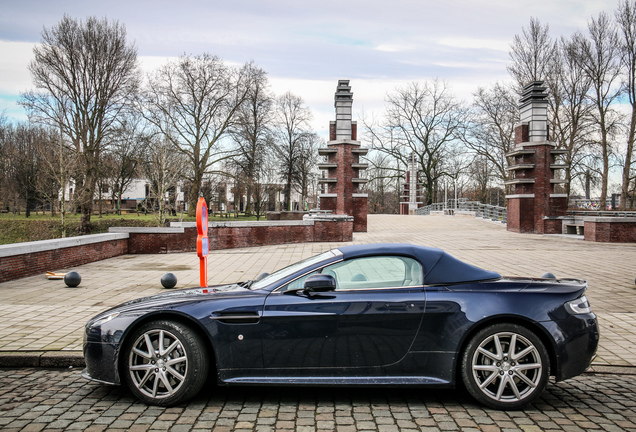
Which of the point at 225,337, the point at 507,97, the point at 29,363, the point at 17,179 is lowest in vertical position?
the point at 29,363

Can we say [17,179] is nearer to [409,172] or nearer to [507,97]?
[409,172]

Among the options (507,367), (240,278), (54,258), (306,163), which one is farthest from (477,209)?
(507,367)

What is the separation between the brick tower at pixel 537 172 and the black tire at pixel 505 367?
73.6 ft

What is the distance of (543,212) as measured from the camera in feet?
81.4

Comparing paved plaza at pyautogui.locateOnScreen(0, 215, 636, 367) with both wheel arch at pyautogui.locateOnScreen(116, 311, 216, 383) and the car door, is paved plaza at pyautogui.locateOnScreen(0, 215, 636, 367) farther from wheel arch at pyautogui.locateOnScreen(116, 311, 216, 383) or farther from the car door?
the car door

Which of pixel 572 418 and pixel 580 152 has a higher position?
pixel 580 152

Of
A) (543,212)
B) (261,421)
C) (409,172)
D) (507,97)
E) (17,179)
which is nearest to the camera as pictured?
(261,421)

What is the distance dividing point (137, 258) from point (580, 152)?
35.5m

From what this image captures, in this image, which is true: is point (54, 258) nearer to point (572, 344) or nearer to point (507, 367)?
point (507, 367)

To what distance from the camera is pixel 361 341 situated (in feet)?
12.8

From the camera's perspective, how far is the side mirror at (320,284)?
3.97 meters

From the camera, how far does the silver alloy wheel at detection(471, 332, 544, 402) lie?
3869mm

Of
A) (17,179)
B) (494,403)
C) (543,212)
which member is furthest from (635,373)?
(17,179)

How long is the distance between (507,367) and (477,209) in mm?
40356
